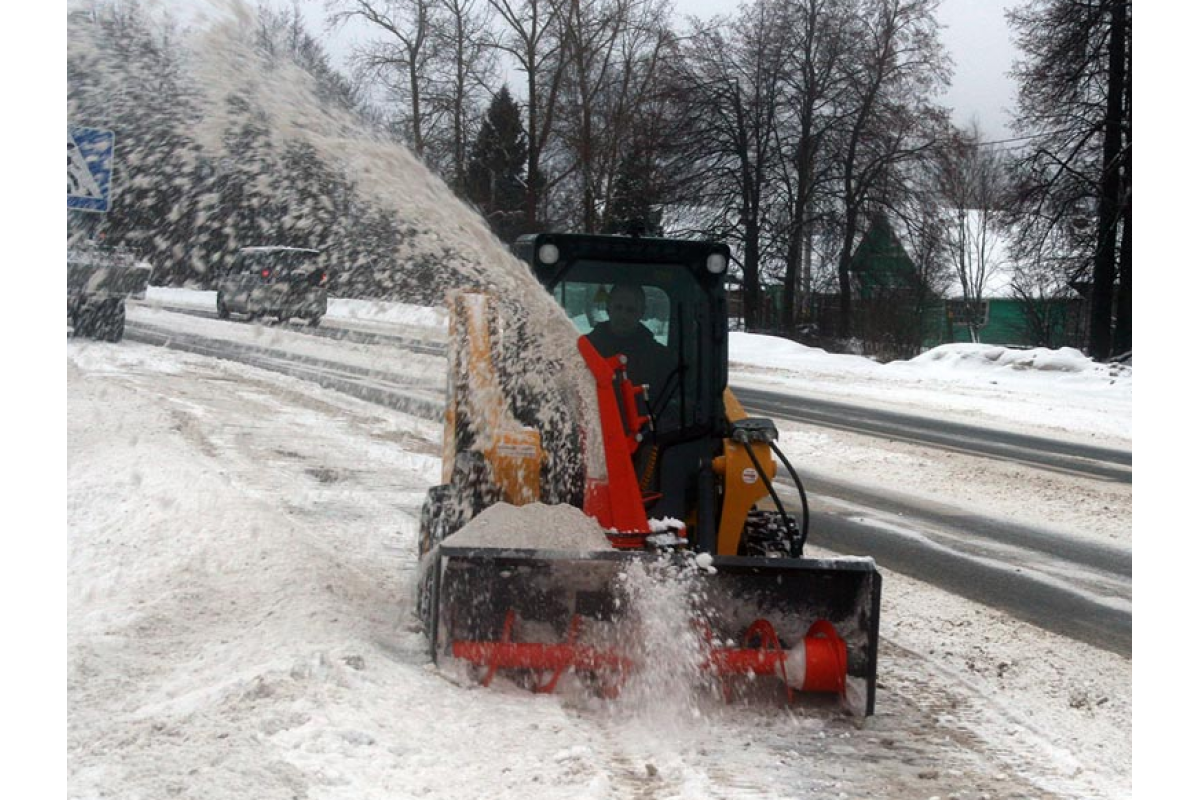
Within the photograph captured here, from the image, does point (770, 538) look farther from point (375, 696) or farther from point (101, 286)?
point (101, 286)

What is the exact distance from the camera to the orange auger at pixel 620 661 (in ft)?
14.9

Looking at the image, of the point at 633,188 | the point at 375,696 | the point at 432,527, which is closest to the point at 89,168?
the point at 432,527

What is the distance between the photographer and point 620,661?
4555mm

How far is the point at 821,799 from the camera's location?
3865mm

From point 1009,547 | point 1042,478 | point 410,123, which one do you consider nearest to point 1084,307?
point 410,123

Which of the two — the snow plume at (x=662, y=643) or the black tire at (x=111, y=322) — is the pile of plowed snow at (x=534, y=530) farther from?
the black tire at (x=111, y=322)

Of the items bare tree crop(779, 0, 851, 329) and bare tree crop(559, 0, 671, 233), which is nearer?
bare tree crop(559, 0, 671, 233)

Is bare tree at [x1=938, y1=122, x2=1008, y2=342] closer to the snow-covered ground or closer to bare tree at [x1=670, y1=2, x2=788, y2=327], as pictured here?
bare tree at [x1=670, y1=2, x2=788, y2=327]

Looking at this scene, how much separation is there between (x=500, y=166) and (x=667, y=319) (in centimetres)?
2245

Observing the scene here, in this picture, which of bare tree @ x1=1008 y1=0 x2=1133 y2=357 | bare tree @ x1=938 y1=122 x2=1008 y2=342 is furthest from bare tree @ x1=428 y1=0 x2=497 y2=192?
bare tree @ x1=938 y1=122 x2=1008 y2=342

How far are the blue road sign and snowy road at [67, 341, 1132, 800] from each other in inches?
91.0

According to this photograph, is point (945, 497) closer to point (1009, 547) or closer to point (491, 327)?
point (1009, 547)

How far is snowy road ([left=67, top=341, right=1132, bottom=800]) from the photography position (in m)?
3.79

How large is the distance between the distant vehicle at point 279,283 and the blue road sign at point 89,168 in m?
11.9
